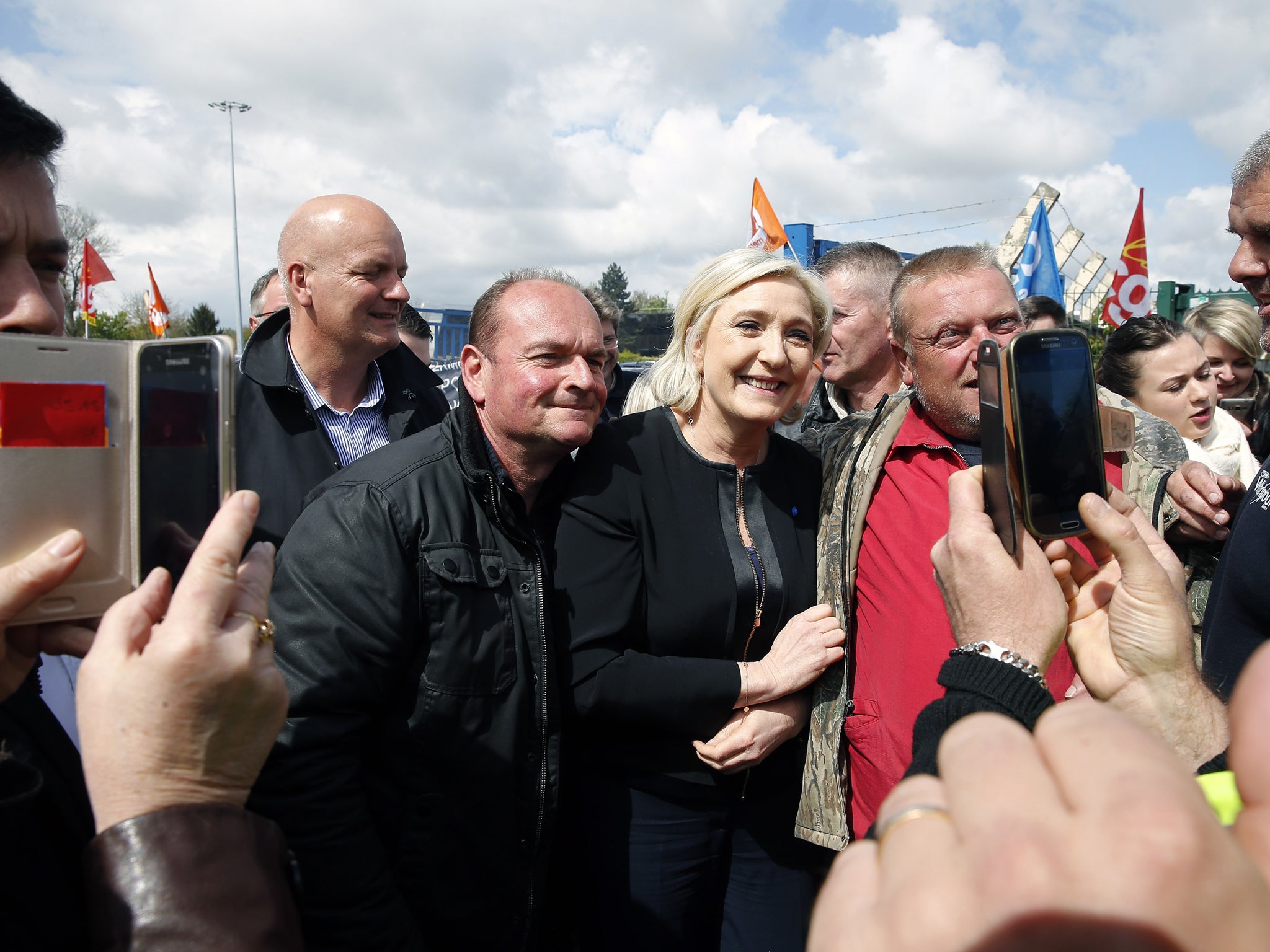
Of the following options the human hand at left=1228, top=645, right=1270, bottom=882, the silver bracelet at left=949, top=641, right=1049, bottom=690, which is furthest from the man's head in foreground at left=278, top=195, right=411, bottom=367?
the human hand at left=1228, top=645, right=1270, bottom=882

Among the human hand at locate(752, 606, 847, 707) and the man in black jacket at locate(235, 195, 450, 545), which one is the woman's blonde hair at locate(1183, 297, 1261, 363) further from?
the man in black jacket at locate(235, 195, 450, 545)

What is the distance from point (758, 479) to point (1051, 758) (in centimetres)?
192

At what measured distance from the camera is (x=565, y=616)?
2066mm

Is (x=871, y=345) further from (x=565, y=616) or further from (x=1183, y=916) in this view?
(x=1183, y=916)

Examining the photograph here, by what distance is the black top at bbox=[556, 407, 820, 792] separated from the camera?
204cm

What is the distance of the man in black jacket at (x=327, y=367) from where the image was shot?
3006 millimetres

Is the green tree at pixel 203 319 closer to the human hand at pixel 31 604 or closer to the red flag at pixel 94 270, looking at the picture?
the red flag at pixel 94 270

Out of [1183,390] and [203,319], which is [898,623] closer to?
[1183,390]

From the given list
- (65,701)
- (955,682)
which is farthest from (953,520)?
(65,701)

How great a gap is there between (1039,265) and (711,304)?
7209 mm

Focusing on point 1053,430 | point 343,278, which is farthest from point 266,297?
point 1053,430

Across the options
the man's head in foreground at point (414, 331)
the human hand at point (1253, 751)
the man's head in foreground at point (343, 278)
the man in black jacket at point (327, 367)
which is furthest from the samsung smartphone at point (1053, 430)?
the man's head in foreground at point (414, 331)

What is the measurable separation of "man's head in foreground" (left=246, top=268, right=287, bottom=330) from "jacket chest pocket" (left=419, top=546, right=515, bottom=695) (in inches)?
135

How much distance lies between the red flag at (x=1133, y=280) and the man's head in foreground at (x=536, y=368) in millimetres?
8382
